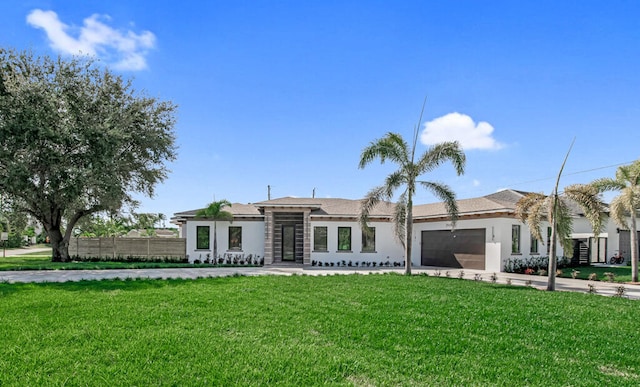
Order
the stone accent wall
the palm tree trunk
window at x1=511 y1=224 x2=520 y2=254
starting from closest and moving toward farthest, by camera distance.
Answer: the palm tree trunk < window at x1=511 y1=224 x2=520 y2=254 < the stone accent wall

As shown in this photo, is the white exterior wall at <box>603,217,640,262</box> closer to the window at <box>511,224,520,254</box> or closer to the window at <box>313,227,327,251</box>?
the window at <box>511,224,520,254</box>

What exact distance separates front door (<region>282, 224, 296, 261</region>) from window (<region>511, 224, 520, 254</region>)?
36.0 feet

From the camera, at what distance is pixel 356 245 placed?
69.2 ft

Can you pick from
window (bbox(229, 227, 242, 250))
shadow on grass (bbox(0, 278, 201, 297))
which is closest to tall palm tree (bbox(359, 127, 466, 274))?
shadow on grass (bbox(0, 278, 201, 297))

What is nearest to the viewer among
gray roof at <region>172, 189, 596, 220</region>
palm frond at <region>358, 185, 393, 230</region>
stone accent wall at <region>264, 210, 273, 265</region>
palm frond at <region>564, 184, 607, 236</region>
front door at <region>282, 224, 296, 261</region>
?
palm frond at <region>564, 184, 607, 236</region>

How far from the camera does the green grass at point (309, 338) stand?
14.8ft

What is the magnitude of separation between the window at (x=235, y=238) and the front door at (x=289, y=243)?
2.41 m

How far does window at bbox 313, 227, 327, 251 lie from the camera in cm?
2109

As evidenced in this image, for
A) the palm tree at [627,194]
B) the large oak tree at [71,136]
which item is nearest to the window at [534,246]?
the palm tree at [627,194]

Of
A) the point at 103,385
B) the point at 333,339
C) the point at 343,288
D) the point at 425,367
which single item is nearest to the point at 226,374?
the point at 103,385

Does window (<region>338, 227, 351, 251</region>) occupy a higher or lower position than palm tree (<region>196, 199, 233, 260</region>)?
lower

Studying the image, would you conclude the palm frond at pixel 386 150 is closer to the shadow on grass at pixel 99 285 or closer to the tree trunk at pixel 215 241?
the shadow on grass at pixel 99 285

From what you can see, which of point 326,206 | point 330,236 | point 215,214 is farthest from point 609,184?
point 215,214

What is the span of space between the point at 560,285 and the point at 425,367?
1075 cm
